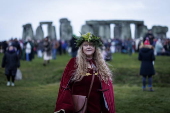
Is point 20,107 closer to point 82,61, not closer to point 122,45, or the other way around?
point 82,61

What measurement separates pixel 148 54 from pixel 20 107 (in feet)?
19.5

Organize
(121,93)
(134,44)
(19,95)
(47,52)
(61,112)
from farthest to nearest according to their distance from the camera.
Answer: (134,44) < (47,52) < (121,93) < (19,95) < (61,112)

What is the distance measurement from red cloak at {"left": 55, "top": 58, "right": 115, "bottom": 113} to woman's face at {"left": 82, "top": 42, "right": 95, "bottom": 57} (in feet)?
Answer: 1.01

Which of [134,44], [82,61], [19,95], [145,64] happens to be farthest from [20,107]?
[134,44]

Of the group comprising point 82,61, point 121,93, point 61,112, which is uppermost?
point 82,61

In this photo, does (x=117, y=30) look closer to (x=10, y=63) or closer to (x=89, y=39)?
(x=10, y=63)

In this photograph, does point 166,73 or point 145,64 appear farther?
point 166,73

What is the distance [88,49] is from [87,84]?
785 millimetres

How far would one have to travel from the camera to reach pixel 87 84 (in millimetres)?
6105

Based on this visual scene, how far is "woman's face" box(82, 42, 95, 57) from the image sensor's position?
21.3ft

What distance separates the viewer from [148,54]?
13109 millimetres

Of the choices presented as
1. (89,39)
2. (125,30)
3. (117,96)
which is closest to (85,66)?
(89,39)

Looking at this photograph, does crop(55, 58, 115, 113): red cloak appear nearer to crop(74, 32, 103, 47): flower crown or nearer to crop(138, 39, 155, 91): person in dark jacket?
crop(74, 32, 103, 47): flower crown

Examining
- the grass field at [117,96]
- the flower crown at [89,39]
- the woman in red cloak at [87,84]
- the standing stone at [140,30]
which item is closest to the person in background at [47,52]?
the grass field at [117,96]
